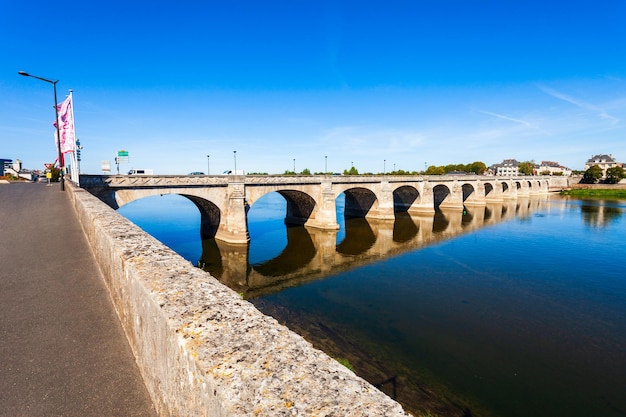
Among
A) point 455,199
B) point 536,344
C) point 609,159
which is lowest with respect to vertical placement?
point 536,344

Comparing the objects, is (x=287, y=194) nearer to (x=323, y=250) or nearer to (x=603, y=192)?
(x=323, y=250)

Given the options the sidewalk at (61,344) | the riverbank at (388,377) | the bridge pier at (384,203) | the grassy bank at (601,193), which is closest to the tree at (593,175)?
the grassy bank at (601,193)

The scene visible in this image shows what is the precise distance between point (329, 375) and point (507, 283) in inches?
936

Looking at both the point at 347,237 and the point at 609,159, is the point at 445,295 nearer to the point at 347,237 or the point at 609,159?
the point at 347,237

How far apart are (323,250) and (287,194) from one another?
14080 millimetres

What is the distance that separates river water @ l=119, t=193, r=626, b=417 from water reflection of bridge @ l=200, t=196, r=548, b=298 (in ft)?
0.64

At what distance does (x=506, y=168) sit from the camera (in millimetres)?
158500

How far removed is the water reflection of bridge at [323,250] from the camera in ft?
76.5

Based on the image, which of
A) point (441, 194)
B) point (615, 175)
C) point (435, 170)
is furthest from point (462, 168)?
point (441, 194)

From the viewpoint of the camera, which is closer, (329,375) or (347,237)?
(329,375)

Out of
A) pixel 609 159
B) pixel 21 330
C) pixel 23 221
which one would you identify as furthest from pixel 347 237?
pixel 609 159

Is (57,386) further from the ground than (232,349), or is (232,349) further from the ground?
(232,349)

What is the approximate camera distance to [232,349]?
7.74 ft

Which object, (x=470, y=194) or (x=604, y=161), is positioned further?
(x=604, y=161)
